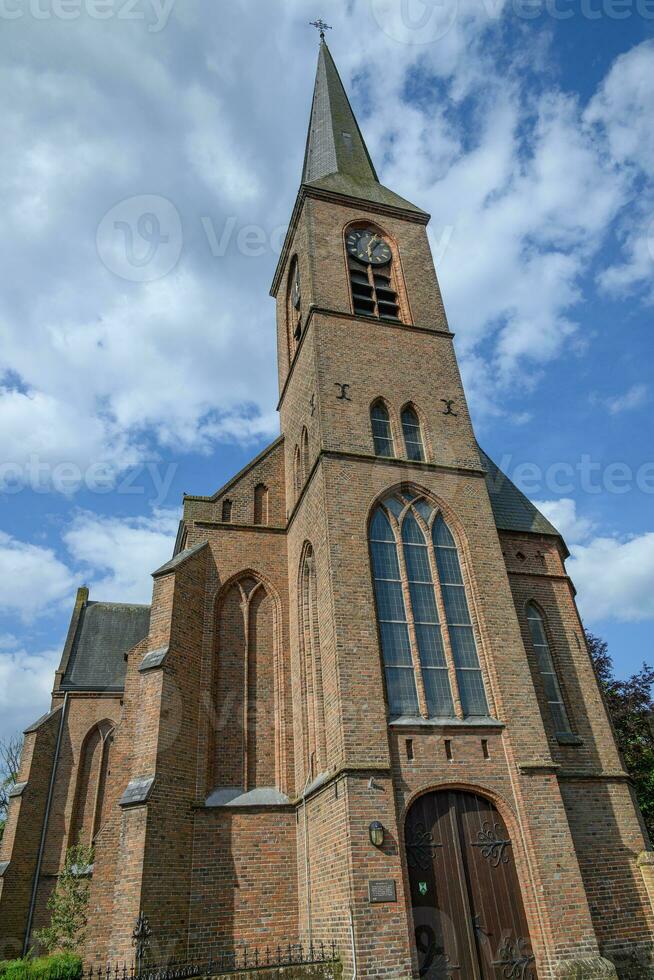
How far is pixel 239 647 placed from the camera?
1570cm

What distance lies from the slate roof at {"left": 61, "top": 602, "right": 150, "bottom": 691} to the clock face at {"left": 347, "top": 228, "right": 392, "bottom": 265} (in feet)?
61.8

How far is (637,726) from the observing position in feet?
83.3

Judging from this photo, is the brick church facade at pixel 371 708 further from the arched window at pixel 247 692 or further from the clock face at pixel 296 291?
the clock face at pixel 296 291

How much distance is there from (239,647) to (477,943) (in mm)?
7742

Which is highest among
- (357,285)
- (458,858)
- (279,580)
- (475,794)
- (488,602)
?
(357,285)

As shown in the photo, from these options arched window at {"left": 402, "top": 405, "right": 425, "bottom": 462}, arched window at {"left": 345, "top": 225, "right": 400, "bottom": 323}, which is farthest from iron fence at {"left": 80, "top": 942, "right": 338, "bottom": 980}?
arched window at {"left": 345, "top": 225, "right": 400, "bottom": 323}

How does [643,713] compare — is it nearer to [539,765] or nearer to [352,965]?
[539,765]

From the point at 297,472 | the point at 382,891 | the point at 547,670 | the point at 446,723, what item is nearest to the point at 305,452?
the point at 297,472

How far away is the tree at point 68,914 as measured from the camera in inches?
747

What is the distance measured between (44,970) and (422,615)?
12.2 meters

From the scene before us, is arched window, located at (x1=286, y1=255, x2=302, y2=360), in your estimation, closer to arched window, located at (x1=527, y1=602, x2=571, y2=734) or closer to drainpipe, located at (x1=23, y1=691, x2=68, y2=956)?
arched window, located at (x1=527, y1=602, x2=571, y2=734)

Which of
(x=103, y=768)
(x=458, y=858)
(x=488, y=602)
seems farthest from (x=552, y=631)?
(x=103, y=768)

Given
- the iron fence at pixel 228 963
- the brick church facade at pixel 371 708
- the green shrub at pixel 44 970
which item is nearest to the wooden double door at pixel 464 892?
the brick church facade at pixel 371 708

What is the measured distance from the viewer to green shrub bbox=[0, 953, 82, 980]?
589 inches
